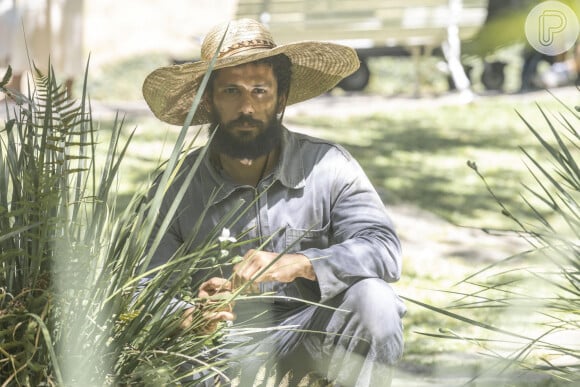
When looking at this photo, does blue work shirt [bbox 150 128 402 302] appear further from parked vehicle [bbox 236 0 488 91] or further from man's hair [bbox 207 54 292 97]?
parked vehicle [bbox 236 0 488 91]

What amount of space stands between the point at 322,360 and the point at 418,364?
1.57 metres

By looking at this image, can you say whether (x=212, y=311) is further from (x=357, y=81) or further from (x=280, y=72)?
(x=357, y=81)

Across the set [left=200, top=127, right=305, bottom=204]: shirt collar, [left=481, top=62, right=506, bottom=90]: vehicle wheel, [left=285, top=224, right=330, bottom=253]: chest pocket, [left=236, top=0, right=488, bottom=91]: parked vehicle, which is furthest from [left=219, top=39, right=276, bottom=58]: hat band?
[left=481, top=62, right=506, bottom=90]: vehicle wheel

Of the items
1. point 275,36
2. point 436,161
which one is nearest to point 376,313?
point 436,161

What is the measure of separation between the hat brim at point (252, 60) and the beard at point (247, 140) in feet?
0.58

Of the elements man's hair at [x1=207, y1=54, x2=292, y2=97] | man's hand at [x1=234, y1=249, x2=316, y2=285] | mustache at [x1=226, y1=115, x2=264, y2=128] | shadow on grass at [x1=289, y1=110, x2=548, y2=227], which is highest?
man's hair at [x1=207, y1=54, x2=292, y2=97]

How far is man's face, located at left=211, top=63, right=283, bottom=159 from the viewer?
3.24m

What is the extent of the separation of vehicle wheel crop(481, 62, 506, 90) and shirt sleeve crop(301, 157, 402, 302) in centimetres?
890

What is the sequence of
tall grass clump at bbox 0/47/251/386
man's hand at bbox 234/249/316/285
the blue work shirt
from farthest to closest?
the blue work shirt < man's hand at bbox 234/249/316/285 < tall grass clump at bbox 0/47/251/386

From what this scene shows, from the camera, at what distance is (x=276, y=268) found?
274 cm

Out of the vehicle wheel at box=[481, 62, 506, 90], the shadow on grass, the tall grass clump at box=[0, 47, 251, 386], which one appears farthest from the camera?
the vehicle wheel at box=[481, 62, 506, 90]

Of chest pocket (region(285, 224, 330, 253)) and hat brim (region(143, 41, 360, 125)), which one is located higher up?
hat brim (region(143, 41, 360, 125))

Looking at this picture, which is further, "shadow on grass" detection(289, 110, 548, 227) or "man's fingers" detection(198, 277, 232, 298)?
"shadow on grass" detection(289, 110, 548, 227)

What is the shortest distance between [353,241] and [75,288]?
42.7 inches
